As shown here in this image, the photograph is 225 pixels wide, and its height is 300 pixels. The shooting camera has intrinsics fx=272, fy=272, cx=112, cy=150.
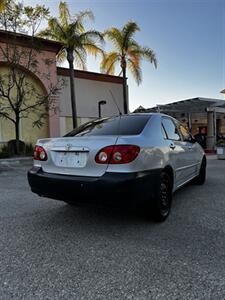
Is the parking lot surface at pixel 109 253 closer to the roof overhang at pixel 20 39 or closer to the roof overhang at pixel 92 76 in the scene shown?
the roof overhang at pixel 20 39

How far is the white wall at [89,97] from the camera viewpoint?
55.6 feet

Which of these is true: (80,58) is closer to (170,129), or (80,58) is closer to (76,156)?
Result: (170,129)

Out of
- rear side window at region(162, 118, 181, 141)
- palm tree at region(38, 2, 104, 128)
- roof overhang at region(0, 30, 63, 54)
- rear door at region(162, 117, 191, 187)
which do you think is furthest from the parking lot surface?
palm tree at region(38, 2, 104, 128)

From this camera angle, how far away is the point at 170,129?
4465 mm

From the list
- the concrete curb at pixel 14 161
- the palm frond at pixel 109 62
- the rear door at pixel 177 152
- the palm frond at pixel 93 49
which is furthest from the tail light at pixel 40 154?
the palm frond at pixel 109 62

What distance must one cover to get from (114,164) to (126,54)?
51.4 feet

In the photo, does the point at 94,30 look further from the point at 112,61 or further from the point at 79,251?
the point at 79,251

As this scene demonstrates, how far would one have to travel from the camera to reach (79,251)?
2885 mm

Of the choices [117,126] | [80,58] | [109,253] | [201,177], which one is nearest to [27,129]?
[80,58]

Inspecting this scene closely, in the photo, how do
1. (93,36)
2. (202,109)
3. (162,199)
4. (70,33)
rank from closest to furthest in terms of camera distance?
Result: 1. (162,199)
2. (70,33)
3. (93,36)
4. (202,109)

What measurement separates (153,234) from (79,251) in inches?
37.3

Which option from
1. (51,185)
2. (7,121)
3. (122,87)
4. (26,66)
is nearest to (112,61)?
(122,87)

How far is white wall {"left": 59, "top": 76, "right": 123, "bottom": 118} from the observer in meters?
17.0

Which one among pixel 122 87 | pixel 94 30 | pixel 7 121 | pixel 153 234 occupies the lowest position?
pixel 153 234
